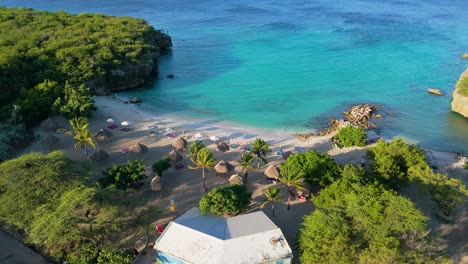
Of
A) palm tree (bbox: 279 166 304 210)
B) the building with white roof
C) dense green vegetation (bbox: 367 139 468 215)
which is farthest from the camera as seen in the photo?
palm tree (bbox: 279 166 304 210)

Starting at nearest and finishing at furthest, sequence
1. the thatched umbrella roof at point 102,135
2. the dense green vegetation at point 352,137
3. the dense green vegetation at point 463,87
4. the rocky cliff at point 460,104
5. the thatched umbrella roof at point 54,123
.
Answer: the thatched umbrella roof at point 102,135 → the dense green vegetation at point 352,137 → the thatched umbrella roof at point 54,123 → the rocky cliff at point 460,104 → the dense green vegetation at point 463,87

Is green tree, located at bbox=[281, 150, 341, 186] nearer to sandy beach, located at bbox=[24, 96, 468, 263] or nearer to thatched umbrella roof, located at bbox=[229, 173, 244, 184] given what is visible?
sandy beach, located at bbox=[24, 96, 468, 263]

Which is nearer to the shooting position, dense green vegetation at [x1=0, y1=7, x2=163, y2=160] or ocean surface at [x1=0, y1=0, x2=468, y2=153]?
dense green vegetation at [x1=0, y1=7, x2=163, y2=160]

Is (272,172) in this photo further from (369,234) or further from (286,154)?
(369,234)

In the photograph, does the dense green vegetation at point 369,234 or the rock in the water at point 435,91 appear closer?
the dense green vegetation at point 369,234

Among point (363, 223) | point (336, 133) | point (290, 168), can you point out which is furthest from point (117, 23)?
point (363, 223)

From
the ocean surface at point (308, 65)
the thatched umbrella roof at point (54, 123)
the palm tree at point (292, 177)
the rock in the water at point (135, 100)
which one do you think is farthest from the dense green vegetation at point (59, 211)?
the rock in the water at point (135, 100)

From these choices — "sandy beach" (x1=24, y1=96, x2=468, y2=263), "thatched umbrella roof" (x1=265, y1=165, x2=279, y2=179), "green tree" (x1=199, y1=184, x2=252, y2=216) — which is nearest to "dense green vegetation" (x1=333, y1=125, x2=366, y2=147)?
"sandy beach" (x1=24, y1=96, x2=468, y2=263)

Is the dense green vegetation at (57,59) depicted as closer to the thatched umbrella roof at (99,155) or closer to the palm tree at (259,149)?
the thatched umbrella roof at (99,155)
